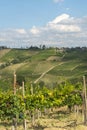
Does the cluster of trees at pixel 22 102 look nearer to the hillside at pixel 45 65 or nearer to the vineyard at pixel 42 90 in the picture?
the vineyard at pixel 42 90

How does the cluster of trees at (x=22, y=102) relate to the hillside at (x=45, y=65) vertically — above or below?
above

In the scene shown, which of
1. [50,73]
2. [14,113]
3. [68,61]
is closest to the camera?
[14,113]

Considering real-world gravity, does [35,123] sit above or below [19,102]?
below

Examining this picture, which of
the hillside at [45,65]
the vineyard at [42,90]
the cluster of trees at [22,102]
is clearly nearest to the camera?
the cluster of trees at [22,102]

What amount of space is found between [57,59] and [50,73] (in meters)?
24.3

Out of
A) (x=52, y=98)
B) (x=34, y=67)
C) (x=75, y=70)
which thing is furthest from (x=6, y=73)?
(x=52, y=98)

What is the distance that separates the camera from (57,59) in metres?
126

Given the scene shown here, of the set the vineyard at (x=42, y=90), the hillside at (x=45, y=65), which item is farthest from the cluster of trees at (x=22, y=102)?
the hillside at (x=45, y=65)

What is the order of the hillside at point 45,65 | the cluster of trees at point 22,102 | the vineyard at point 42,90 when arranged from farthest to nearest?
the hillside at point 45,65 < the vineyard at point 42,90 < the cluster of trees at point 22,102

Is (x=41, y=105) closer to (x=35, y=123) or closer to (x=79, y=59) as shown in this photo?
(x=35, y=123)

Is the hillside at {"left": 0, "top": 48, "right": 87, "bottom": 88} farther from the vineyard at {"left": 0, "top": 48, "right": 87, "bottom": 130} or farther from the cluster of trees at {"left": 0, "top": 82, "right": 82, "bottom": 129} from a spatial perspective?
the cluster of trees at {"left": 0, "top": 82, "right": 82, "bottom": 129}

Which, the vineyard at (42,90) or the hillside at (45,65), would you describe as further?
the hillside at (45,65)

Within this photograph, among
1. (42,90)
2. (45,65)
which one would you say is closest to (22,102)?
(42,90)

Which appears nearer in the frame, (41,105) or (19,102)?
(19,102)
